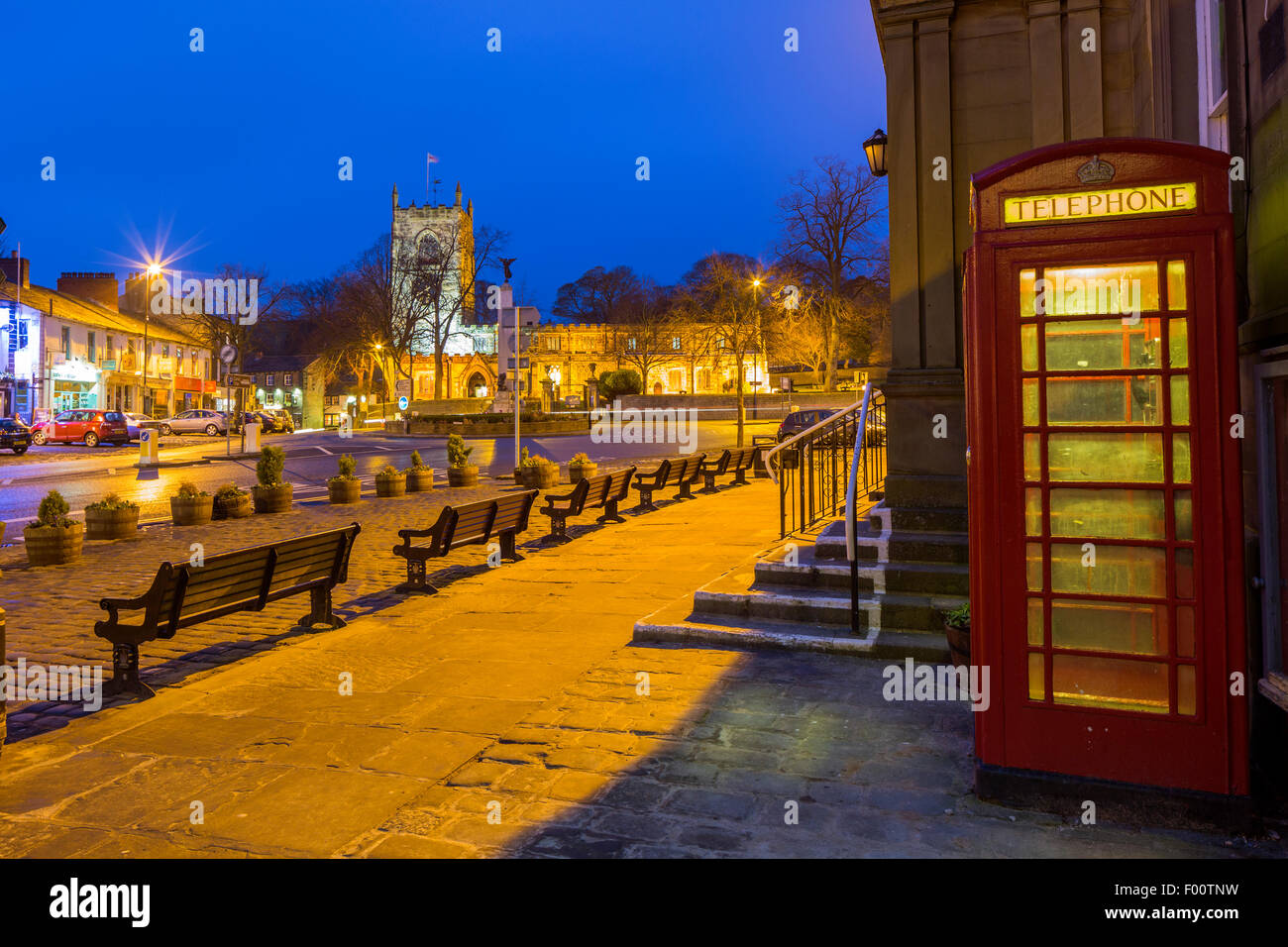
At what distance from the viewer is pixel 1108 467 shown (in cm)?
396

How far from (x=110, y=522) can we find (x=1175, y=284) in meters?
13.7

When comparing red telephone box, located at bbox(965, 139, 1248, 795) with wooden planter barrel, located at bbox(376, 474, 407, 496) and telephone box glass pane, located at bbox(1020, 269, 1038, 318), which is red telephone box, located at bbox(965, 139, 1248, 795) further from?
wooden planter barrel, located at bbox(376, 474, 407, 496)

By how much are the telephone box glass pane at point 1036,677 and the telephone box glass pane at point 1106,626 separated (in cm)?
10

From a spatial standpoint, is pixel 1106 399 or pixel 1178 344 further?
pixel 1106 399

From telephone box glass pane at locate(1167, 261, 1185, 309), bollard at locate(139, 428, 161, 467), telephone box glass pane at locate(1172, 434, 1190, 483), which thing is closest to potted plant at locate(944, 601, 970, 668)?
telephone box glass pane at locate(1172, 434, 1190, 483)

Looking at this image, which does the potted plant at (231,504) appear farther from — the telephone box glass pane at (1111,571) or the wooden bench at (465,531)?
the telephone box glass pane at (1111,571)

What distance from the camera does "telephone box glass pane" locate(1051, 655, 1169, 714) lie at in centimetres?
388

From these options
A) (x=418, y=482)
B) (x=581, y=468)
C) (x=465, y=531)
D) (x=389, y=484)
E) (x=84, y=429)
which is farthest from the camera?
(x=84, y=429)

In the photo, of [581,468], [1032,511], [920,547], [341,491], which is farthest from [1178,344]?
[341,491]

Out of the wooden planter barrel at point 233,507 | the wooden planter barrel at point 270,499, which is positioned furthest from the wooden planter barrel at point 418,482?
the wooden planter barrel at point 233,507

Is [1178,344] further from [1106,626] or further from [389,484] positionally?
[389,484]

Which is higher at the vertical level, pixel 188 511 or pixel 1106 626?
pixel 188 511

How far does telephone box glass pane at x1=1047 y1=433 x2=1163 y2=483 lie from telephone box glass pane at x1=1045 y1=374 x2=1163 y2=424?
78mm

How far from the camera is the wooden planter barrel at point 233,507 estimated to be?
15133 millimetres
